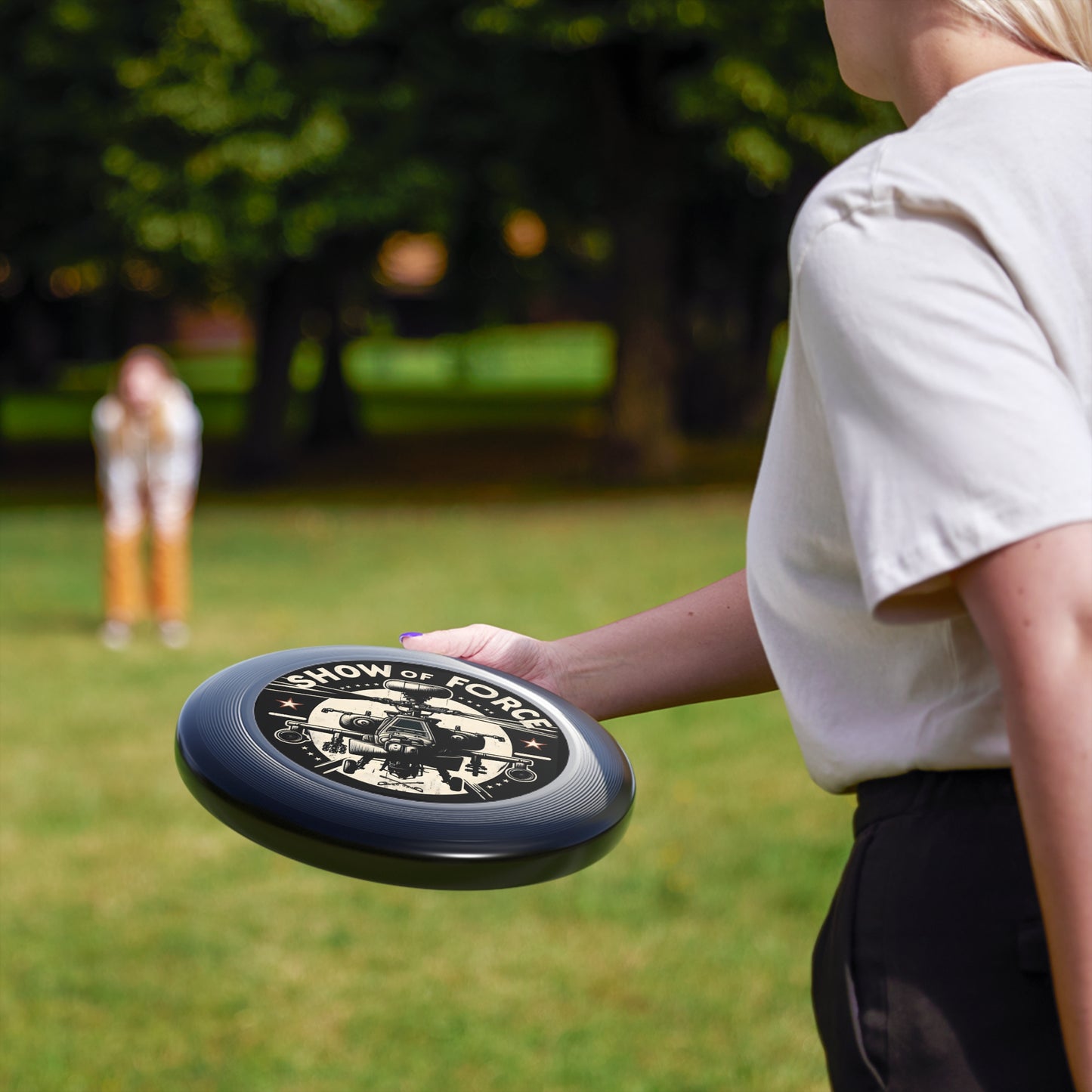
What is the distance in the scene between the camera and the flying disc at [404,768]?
55.3 inches

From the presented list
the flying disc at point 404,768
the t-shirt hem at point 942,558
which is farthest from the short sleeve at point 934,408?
the flying disc at point 404,768

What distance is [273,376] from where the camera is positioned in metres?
23.1

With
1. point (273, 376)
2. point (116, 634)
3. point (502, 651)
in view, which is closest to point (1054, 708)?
point (502, 651)

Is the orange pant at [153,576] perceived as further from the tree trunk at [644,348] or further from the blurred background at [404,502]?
the tree trunk at [644,348]

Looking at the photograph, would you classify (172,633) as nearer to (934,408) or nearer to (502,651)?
(502,651)

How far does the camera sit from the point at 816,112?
16.8 m

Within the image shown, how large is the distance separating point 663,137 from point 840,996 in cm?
1958

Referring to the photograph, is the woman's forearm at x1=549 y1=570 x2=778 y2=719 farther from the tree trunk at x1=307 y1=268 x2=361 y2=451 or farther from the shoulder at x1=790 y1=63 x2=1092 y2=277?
the tree trunk at x1=307 y1=268 x2=361 y2=451

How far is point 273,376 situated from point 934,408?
74.2ft

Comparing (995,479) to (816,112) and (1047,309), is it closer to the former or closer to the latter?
(1047,309)

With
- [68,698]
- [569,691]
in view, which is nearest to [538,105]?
[68,698]

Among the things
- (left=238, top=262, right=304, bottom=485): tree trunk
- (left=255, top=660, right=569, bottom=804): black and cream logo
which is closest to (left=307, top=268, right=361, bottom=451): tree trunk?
(left=238, top=262, right=304, bottom=485): tree trunk

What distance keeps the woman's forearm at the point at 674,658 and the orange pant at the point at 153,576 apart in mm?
8805

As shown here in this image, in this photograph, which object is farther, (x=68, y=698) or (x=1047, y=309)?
(x=68, y=698)
